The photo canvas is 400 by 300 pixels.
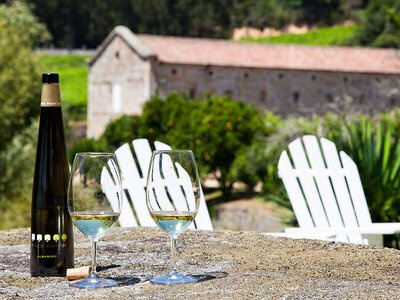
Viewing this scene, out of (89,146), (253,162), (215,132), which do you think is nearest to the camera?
(253,162)

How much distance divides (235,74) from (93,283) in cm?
2545

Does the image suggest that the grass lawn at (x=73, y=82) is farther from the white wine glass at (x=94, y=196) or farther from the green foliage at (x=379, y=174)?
the white wine glass at (x=94, y=196)

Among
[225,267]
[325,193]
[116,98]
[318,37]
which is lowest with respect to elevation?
[325,193]

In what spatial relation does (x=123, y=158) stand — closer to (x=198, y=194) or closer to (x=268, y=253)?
(x=268, y=253)

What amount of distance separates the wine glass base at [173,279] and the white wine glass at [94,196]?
13 centimetres

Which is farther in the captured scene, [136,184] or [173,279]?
[136,184]

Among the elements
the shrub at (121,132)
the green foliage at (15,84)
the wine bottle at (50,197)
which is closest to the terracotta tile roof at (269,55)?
the shrub at (121,132)

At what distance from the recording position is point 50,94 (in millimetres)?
1979

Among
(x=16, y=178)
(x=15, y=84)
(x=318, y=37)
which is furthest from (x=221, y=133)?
(x=318, y=37)

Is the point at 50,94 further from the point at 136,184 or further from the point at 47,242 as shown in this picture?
the point at 136,184

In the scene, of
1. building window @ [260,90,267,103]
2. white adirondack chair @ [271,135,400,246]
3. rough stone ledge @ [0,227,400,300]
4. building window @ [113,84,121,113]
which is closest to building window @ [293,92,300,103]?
building window @ [260,90,267,103]

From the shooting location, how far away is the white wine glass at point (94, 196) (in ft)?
5.74

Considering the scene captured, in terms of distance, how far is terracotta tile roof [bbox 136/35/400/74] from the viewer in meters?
26.5

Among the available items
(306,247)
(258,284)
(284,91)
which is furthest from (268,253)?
(284,91)
